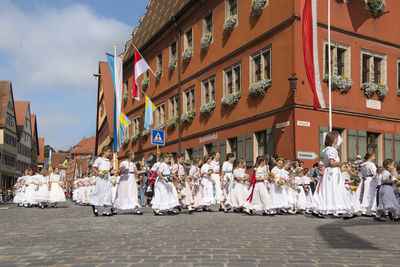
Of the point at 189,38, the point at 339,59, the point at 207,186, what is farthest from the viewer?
the point at 189,38

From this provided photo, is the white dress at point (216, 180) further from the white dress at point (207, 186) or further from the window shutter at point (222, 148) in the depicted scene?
the window shutter at point (222, 148)

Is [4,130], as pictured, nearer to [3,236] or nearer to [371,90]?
[371,90]

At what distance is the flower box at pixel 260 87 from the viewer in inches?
804

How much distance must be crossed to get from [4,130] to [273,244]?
63.2m

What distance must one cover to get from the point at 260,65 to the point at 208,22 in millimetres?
6676

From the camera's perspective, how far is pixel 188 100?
2908 cm

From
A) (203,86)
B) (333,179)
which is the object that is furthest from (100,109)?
(333,179)

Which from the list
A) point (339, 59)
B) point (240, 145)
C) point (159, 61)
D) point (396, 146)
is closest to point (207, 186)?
point (240, 145)

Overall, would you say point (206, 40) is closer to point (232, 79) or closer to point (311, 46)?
point (232, 79)

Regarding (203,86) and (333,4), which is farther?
(203,86)

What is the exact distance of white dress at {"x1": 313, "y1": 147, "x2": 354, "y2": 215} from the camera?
11008 mm

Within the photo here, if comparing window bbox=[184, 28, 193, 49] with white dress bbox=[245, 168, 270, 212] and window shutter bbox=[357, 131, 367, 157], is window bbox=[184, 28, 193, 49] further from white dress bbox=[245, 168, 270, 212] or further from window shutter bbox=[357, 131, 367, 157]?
white dress bbox=[245, 168, 270, 212]

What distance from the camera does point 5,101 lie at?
64.3 meters

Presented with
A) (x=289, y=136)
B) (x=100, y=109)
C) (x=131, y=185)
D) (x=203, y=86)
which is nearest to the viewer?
(x=131, y=185)
